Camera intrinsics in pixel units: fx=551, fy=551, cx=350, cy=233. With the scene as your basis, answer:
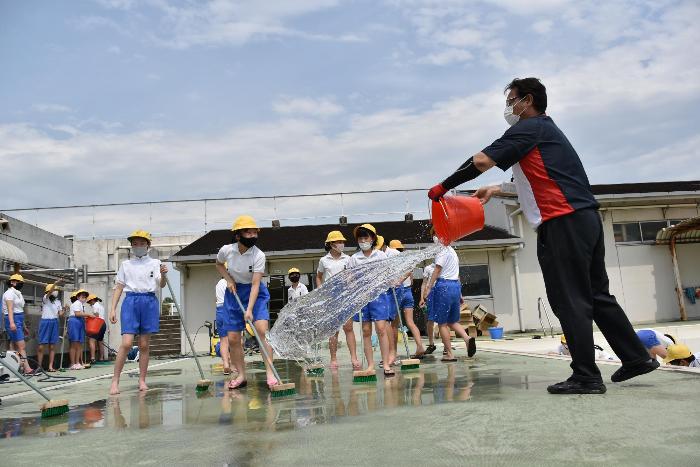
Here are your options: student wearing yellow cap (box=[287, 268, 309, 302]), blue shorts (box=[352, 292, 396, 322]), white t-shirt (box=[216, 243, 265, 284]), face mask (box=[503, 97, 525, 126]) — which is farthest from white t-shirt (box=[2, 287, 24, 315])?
face mask (box=[503, 97, 525, 126])

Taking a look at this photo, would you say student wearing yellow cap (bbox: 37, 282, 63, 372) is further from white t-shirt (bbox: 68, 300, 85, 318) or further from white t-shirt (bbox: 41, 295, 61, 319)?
white t-shirt (bbox: 68, 300, 85, 318)

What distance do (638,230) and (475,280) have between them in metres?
6.70

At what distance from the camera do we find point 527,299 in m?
21.1

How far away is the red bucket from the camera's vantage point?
1608 cm

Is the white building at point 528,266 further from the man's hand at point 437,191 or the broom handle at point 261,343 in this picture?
the man's hand at point 437,191

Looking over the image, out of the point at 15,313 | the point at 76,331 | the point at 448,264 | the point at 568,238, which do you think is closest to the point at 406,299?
the point at 448,264

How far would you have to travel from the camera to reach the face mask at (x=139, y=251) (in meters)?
6.71

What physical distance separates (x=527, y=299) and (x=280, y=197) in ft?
35.2

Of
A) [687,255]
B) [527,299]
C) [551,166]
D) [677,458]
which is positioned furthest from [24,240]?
[687,255]

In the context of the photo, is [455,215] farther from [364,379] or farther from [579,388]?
[364,379]

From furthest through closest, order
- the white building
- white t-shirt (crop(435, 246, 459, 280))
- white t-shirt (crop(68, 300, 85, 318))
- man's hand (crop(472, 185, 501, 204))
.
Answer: the white building
white t-shirt (crop(68, 300, 85, 318))
white t-shirt (crop(435, 246, 459, 280))
man's hand (crop(472, 185, 501, 204))

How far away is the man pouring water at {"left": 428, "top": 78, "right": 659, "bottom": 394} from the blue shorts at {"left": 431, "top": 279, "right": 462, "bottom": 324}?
177 inches

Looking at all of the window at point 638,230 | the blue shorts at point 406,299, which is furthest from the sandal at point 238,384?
the window at point 638,230

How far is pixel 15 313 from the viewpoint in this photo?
1148 centimetres
